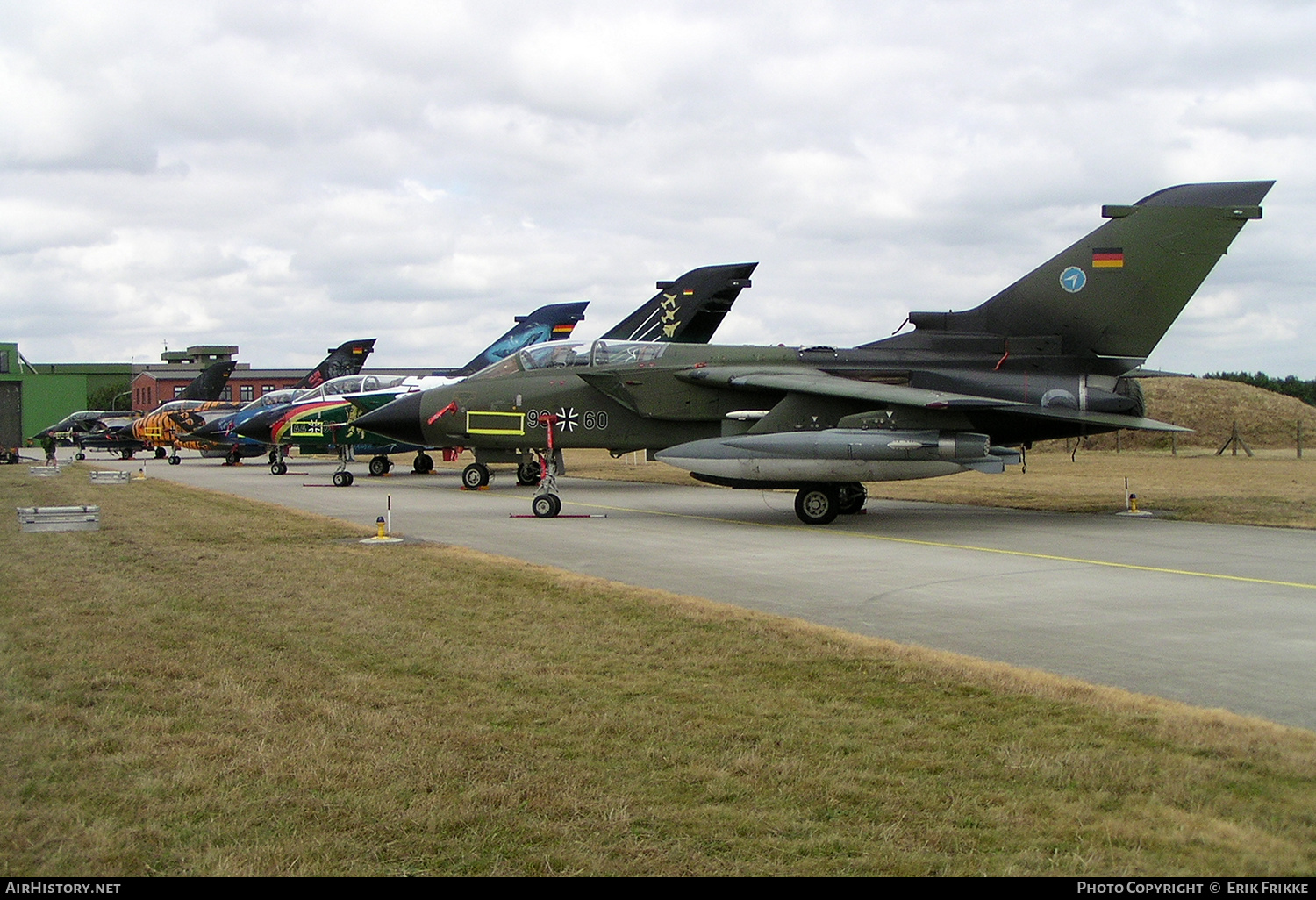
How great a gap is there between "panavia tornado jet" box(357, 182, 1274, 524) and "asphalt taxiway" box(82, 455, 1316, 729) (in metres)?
1.06

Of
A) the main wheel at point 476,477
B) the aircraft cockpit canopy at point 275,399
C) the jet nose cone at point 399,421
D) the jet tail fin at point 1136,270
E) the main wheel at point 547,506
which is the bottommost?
the main wheel at point 547,506

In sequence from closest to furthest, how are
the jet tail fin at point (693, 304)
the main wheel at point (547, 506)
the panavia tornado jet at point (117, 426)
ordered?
the main wheel at point (547, 506)
the jet tail fin at point (693, 304)
the panavia tornado jet at point (117, 426)

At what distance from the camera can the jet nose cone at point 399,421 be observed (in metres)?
20.6

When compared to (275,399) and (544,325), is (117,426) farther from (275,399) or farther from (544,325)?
(544,325)

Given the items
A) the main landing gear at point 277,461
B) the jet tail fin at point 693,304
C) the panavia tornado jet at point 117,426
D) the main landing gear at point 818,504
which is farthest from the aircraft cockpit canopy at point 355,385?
the panavia tornado jet at point 117,426

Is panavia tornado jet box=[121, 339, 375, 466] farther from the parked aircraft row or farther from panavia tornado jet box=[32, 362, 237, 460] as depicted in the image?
the parked aircraft row

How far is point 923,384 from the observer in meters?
17.0

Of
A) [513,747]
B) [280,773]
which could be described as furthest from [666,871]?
[280,773]

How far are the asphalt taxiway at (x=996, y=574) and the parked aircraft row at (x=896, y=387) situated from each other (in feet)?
3.52

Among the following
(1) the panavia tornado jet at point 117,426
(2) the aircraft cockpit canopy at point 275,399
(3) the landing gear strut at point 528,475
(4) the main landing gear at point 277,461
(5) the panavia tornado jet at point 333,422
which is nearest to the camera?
(3) the landing gear strut at point 528,475

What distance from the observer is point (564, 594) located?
9094 millimetres

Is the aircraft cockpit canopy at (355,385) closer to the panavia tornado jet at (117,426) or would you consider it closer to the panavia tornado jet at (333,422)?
the panavia tornado jet at (333,422)
